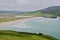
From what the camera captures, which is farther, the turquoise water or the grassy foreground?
the turquoise water

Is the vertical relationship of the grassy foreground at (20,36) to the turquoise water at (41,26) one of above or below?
below

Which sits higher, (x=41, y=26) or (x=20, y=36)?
(x=41, y=26)

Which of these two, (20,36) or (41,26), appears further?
(41,26)

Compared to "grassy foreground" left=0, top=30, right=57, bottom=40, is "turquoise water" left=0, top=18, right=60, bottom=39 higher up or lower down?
higher up

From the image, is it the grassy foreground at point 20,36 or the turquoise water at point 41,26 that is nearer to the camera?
the grassy foreground at point 20,36
